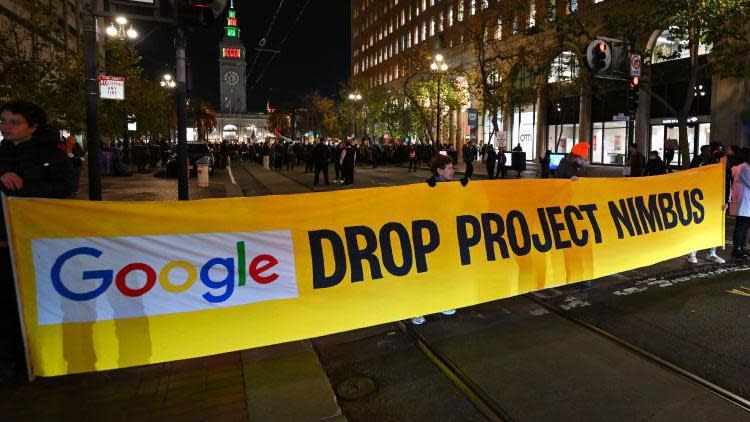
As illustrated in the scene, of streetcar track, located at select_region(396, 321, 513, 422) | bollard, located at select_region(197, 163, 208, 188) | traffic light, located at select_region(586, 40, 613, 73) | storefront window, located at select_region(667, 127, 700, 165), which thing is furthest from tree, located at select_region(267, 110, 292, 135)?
streetcar track, located at select_region(396, 321, 513, 422)

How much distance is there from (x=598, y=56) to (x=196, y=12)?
382 inches

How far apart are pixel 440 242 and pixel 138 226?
2.68 metres

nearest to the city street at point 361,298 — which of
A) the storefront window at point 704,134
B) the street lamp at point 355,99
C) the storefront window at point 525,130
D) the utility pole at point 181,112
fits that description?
the utility pole at point 181,112

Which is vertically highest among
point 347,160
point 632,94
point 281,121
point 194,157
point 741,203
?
point 281,121

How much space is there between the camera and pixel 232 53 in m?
175

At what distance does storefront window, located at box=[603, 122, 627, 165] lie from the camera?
35.6 m

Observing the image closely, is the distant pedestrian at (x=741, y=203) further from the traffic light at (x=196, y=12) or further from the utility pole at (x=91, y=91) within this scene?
the utility pole at (x=91, y=91)

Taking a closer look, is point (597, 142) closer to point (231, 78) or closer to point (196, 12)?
point (196, 12)

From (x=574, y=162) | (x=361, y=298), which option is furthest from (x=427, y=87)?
(x=361, y=298)

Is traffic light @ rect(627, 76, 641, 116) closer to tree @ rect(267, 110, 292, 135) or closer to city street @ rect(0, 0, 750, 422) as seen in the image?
city street @ rect(0, 0, 750, 422)

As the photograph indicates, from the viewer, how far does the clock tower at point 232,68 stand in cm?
17375

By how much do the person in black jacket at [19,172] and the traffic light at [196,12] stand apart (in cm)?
345

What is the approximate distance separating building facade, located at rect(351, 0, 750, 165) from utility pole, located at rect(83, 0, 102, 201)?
43.4 ft

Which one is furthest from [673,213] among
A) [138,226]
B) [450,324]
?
[138,226]
